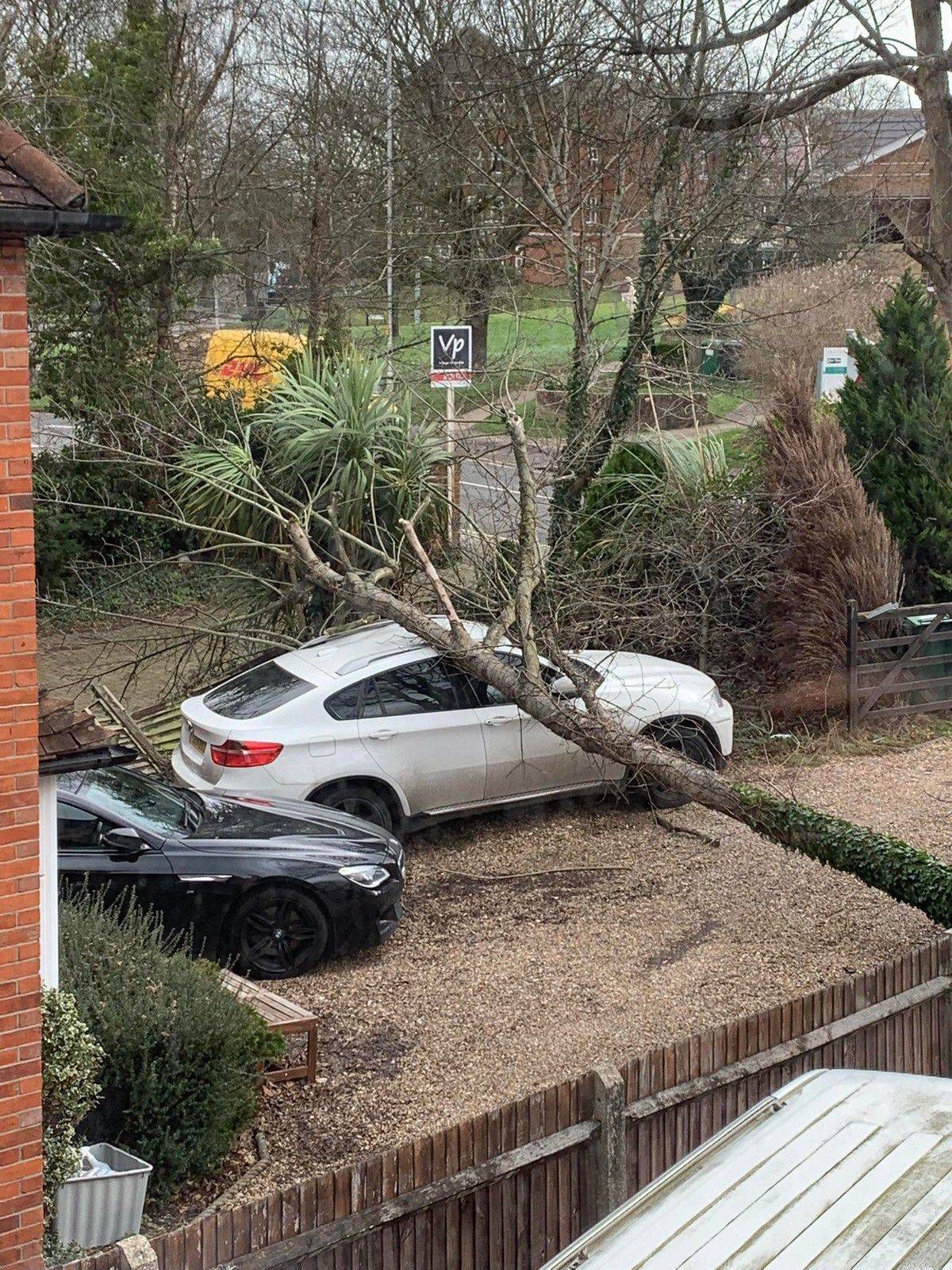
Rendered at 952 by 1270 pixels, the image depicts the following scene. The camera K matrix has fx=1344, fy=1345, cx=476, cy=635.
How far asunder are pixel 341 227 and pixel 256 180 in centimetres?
219

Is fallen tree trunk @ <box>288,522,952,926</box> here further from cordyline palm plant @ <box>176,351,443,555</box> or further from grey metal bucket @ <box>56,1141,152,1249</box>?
grey metal bucket @ <box>56,1141,152,1249</box>

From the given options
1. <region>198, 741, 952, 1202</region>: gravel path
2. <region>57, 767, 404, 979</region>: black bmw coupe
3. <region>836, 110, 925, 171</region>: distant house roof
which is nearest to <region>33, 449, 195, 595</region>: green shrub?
<region>198, 741, 952, 1202</region>: gravel path

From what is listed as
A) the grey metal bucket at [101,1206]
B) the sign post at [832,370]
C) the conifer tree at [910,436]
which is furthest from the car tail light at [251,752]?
the sign post at [832,370]

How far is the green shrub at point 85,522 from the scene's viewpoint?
1738 centimetres

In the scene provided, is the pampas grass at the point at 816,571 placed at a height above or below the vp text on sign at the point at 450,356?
below

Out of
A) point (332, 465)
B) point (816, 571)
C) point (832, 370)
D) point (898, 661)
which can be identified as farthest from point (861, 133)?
point (332, 465)

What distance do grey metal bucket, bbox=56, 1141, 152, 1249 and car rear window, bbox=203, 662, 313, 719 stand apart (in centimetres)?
459

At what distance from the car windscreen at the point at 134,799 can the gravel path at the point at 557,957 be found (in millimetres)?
1259

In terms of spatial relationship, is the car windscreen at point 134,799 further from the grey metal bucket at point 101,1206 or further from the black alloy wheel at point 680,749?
the black alloy wheel at point 680,749

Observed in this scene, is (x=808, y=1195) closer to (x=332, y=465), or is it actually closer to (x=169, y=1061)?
(x=169, y=1061)

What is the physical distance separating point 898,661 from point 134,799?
7999mm

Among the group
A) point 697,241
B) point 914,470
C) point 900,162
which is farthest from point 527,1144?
point 900,162

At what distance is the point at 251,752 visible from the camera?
935 cm

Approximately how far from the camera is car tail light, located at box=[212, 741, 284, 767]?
9.34 meters
